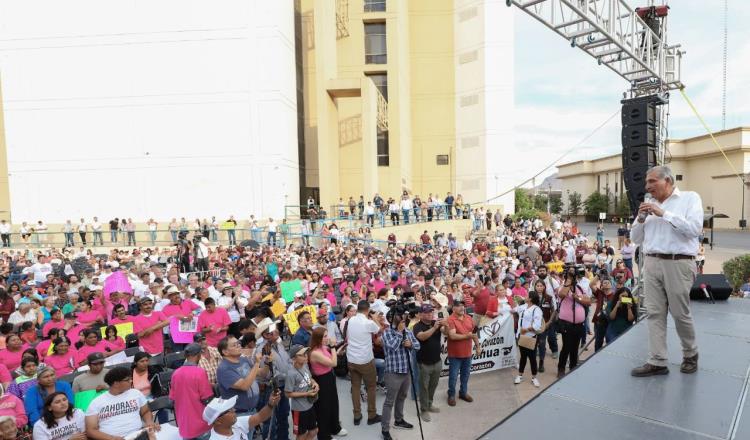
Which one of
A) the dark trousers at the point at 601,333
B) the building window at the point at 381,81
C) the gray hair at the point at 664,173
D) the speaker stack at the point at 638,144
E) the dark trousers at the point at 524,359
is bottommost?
the dark trousers at the point at 524,359

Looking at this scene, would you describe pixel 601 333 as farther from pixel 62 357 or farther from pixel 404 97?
pixel 404 97

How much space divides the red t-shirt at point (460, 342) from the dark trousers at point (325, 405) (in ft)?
6.94

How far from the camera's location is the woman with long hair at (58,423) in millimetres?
4148

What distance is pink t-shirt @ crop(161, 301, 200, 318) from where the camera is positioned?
7387mm

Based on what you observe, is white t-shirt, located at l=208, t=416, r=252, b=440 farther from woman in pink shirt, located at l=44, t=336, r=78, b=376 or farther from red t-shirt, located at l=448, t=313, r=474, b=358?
red t-shirt, located at l=448, t=313, r=474, b=358

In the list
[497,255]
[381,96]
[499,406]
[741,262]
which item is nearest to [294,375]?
[499,406]

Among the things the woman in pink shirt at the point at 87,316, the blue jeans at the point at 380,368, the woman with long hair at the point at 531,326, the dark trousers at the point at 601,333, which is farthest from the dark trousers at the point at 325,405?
the dark trousers at the point at 601,333

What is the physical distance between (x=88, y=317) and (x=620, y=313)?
9104 millimetres

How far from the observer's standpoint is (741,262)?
14758 mm

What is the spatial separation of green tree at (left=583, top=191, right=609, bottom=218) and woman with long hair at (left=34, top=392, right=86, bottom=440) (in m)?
69.0

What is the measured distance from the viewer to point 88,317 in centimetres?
772

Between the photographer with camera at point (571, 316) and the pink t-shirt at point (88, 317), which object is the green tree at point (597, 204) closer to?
the photographer with camera at point (571, 316)

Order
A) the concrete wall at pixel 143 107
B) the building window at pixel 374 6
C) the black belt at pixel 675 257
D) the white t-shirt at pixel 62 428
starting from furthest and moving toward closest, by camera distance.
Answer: the building window at pixel 374 6, the concrete wall at pixel 143 107, the white t-shirt at pixel 62 428, the black belt at pixel 675 257

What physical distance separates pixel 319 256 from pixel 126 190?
15284 mm
